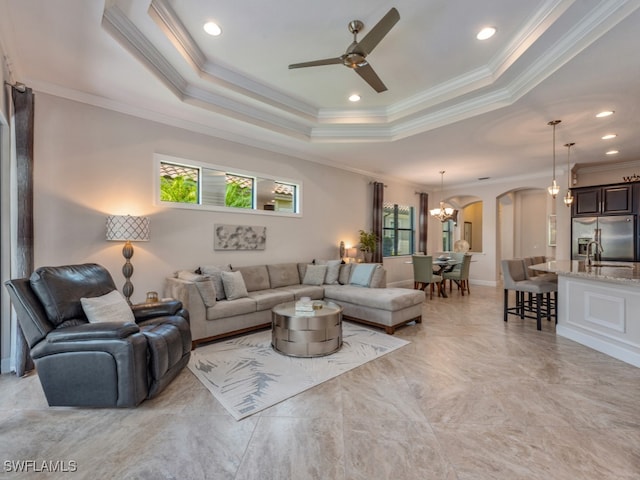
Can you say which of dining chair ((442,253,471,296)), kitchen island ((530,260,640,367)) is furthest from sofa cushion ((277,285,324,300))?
dining chair ((442,253,471,296))

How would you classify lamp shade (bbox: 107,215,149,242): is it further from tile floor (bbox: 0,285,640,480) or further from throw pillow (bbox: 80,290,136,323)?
tile floor (bbox: 0,285,640,480)

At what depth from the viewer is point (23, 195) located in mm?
2922

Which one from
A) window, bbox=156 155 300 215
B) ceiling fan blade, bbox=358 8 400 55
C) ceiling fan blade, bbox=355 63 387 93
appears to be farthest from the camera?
window, bbox=156 155 300 215

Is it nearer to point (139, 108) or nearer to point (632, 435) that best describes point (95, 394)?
point (139, 108)

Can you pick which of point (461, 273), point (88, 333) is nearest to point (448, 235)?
point (461, 273)

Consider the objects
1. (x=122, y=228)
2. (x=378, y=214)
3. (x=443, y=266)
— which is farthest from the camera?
(x=378, y=214)

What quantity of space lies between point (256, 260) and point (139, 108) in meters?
2.76

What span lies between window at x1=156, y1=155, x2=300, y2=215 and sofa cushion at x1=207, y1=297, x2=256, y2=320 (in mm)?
1578

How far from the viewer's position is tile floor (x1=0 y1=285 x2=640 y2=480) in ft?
5.66

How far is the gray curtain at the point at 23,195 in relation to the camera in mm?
2889

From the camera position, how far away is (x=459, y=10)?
2.52m

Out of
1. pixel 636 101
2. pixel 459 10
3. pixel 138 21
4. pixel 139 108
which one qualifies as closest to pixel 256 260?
pixel 139 108

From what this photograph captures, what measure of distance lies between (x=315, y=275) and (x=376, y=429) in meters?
3.40

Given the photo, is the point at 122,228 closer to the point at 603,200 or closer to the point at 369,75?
the point at 369,75
